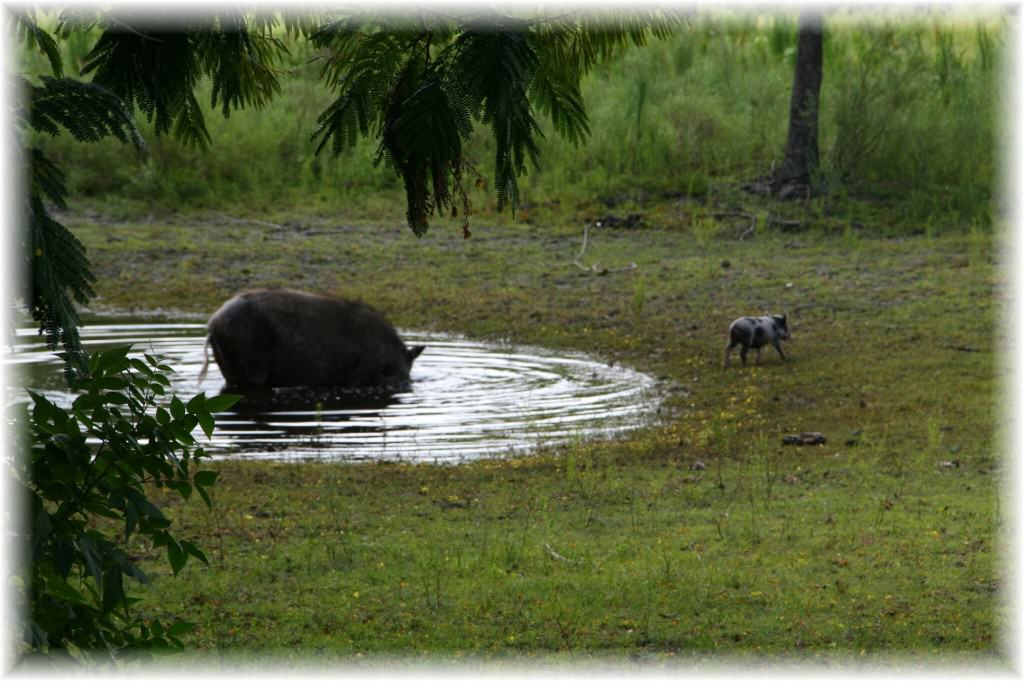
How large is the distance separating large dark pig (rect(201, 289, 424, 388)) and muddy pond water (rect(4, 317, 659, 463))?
0.70ft

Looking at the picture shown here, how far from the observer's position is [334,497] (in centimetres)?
867

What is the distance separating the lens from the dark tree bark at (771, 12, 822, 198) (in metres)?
19.8

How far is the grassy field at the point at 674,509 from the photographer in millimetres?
6316

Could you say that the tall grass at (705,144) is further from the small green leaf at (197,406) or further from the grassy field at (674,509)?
the small green leaf at (197,406)

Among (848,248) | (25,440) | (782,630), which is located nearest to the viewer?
(25,440)

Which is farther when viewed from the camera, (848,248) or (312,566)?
(848,248)

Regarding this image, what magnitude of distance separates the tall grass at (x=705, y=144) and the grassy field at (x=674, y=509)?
3421 mm

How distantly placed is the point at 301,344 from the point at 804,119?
9.57m

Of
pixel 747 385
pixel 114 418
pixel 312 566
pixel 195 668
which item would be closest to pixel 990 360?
pixel 747 385

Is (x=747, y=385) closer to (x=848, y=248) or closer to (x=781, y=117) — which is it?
(x=848, y=248)

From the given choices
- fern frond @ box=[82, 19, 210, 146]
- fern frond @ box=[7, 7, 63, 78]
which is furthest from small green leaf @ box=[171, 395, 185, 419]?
fern frond @ box=[82, 19, 210, 146]

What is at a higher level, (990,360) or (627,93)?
(627,93)

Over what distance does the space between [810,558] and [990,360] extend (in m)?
6.42

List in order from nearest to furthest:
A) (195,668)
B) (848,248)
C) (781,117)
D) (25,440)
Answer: (25,440)
(195,668)
(848,248)
(781,117)
